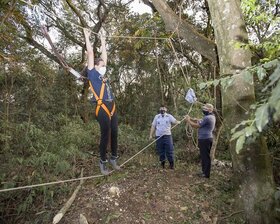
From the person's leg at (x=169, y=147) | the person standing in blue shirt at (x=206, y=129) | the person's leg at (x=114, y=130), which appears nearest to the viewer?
the person's leg at (x=114, y=130)

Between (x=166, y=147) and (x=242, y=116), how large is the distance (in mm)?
2678

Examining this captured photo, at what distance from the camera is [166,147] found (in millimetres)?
6391

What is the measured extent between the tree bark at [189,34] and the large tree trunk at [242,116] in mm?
645

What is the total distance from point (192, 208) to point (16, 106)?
5307mm

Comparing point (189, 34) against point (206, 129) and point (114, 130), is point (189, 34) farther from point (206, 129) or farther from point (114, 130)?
point (114, 130)

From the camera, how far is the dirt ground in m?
4.54

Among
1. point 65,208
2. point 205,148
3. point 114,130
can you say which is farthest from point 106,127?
point 205,148

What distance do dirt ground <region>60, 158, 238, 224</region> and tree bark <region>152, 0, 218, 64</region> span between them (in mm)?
2472

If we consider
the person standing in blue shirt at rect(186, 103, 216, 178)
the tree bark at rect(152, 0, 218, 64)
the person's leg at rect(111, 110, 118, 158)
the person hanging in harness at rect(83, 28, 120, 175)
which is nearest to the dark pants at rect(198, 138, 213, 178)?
the person standing in blue shirt at rect(186, 103, 216, 178)

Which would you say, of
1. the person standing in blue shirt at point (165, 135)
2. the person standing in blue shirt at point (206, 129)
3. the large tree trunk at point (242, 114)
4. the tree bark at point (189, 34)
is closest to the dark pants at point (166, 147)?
the person standing in blue shirt at point (165, 135)

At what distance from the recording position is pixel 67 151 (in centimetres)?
619

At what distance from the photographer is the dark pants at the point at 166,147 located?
6356 millimetres

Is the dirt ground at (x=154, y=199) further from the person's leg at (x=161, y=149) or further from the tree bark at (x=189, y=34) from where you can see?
the tree bark at (x=189, y=34)

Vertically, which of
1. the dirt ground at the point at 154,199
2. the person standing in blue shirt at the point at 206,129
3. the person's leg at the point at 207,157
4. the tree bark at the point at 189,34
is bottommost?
the dirt ground at the point at 154,199
